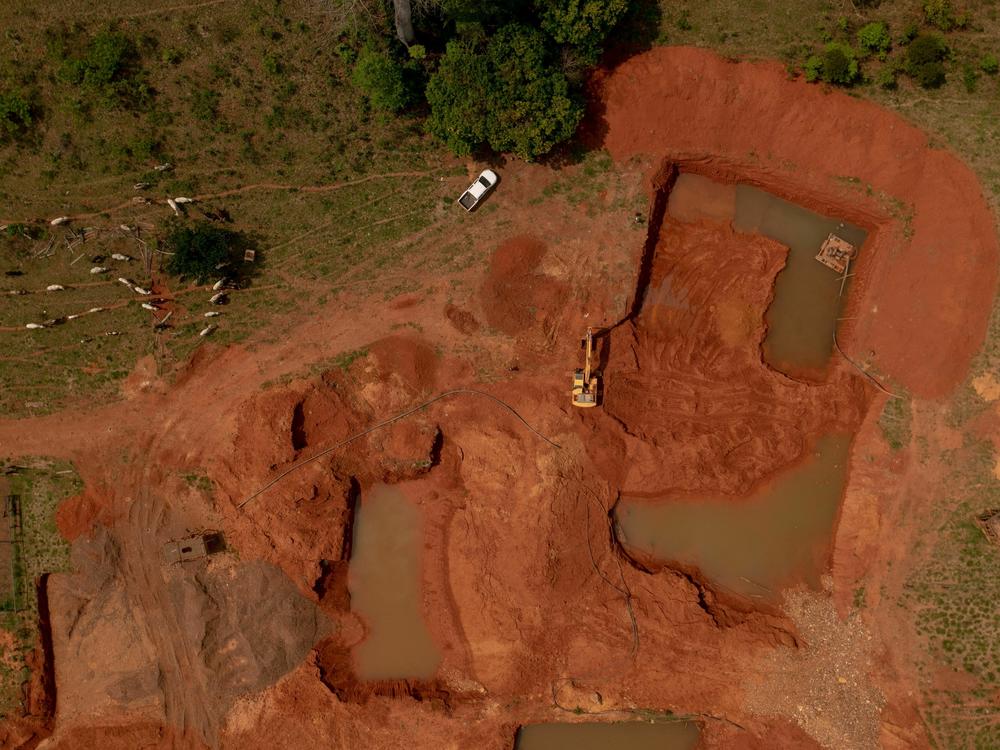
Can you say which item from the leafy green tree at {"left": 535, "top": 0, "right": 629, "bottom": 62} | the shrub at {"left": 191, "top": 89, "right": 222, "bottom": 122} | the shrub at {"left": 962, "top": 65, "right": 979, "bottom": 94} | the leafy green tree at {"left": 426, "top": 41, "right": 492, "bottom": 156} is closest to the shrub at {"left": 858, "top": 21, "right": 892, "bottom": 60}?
the shrub at {"left": 962, "top": 65, "right": 979, "bottom": 94}

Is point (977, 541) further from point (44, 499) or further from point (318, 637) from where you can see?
point (44, 499)

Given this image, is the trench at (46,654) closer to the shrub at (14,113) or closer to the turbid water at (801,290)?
the shrub at (14,113)

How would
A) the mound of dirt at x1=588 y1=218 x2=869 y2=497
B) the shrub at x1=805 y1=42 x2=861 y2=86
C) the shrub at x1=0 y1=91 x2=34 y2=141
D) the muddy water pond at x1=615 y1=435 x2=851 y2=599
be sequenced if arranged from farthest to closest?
the muddy water pond at x1=615 y1=435 x2=851 y2=599 → the mound of dirt at x1=588 y1=218 x2=869 y2=497 → the shrub at x1=0 y1=91 x2=34 y2=141 → the shrub at x1=805 y1=42 x2=861 y2=86

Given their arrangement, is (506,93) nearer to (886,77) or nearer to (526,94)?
(526,94)

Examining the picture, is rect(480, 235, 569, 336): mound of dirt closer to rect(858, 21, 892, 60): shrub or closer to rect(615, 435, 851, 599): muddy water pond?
rect(615, 435, 851, 599): muddy water pond

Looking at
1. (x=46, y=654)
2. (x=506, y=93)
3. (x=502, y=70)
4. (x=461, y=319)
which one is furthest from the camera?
(x=461, y=319)

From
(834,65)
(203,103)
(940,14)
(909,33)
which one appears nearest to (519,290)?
(203,103)
